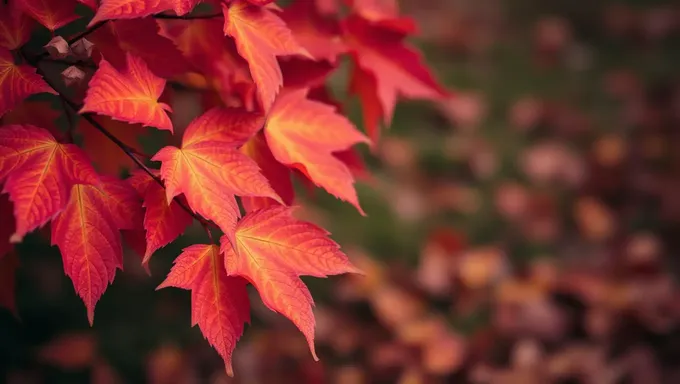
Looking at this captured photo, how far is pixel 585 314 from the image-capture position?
1.54m

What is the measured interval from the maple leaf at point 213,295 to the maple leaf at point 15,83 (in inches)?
Result: 9.0

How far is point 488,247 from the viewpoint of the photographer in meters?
1.75

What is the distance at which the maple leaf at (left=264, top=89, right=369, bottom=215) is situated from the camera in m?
0.80

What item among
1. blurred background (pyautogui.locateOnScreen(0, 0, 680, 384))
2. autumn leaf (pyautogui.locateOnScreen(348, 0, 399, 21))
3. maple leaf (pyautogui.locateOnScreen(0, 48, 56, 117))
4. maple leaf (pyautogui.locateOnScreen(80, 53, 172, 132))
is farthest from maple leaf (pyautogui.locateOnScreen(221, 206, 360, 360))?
blurred background (pyautogui.locateOnScreen(0, 0, 680, 384))

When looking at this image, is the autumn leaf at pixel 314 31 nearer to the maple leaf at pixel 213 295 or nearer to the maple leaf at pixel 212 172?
the maple leaf at pixel 212 172

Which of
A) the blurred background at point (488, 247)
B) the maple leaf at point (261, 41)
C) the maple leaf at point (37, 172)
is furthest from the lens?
the blurred background at point (488, 247)

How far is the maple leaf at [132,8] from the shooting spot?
2.14 ft

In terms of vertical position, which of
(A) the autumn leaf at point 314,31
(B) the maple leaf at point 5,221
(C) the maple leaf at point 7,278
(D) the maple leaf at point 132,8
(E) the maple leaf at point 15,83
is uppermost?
(D) the maple leaf at point 132,8

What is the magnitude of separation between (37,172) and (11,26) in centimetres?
19

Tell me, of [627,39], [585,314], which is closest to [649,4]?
[627,39]

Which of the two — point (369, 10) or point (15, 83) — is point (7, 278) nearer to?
point (15, 83)

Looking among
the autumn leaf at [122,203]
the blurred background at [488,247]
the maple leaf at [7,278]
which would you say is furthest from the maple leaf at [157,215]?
the blurred background at [488,247]

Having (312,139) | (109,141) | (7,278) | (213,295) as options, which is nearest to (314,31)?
(312,139)

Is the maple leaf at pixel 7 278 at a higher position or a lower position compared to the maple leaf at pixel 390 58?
lower
